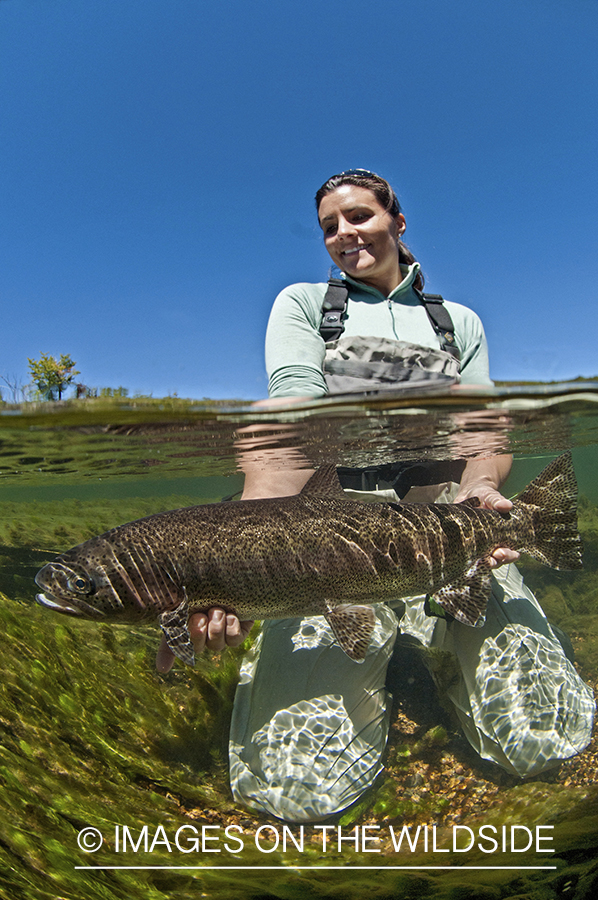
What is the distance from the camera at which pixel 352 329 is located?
5664 millimetres

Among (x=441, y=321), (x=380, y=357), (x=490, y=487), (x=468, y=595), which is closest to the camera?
(x=468, y=595)

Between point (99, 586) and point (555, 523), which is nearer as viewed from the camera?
point (99, 586)

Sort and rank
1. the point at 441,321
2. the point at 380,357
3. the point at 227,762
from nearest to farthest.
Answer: the point at 227,762, the point at 380,357, the point at 441,321

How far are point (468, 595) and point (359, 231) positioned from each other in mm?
4219

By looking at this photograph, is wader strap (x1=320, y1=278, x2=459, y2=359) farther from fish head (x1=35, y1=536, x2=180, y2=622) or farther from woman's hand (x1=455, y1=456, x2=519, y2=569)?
fish head (x1=35, y1=536, x2=180, y2=622)

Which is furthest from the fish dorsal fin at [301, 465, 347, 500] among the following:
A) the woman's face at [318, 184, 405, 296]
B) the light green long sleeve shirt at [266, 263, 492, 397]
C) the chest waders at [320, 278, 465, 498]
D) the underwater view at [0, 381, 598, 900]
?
the woman's face at [318, 184, 405, 296]

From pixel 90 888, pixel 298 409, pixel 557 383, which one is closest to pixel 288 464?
pixel 298 409

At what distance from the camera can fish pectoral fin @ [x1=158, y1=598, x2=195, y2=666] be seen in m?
3.30

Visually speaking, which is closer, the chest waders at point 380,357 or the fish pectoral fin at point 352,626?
the fish pectoral fin at point 352,626

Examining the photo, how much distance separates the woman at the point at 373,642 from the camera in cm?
482

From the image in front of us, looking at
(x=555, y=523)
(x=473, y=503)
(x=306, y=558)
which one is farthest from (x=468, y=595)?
(x=306, y=558)

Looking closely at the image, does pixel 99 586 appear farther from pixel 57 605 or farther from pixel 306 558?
pixel 306 558

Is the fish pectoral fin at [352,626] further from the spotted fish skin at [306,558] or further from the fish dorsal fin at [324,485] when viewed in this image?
the fish dorsal fin at [324,485]

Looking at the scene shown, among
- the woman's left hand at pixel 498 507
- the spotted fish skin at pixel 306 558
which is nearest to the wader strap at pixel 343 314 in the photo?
the woman's left hand at pixel 498 507
